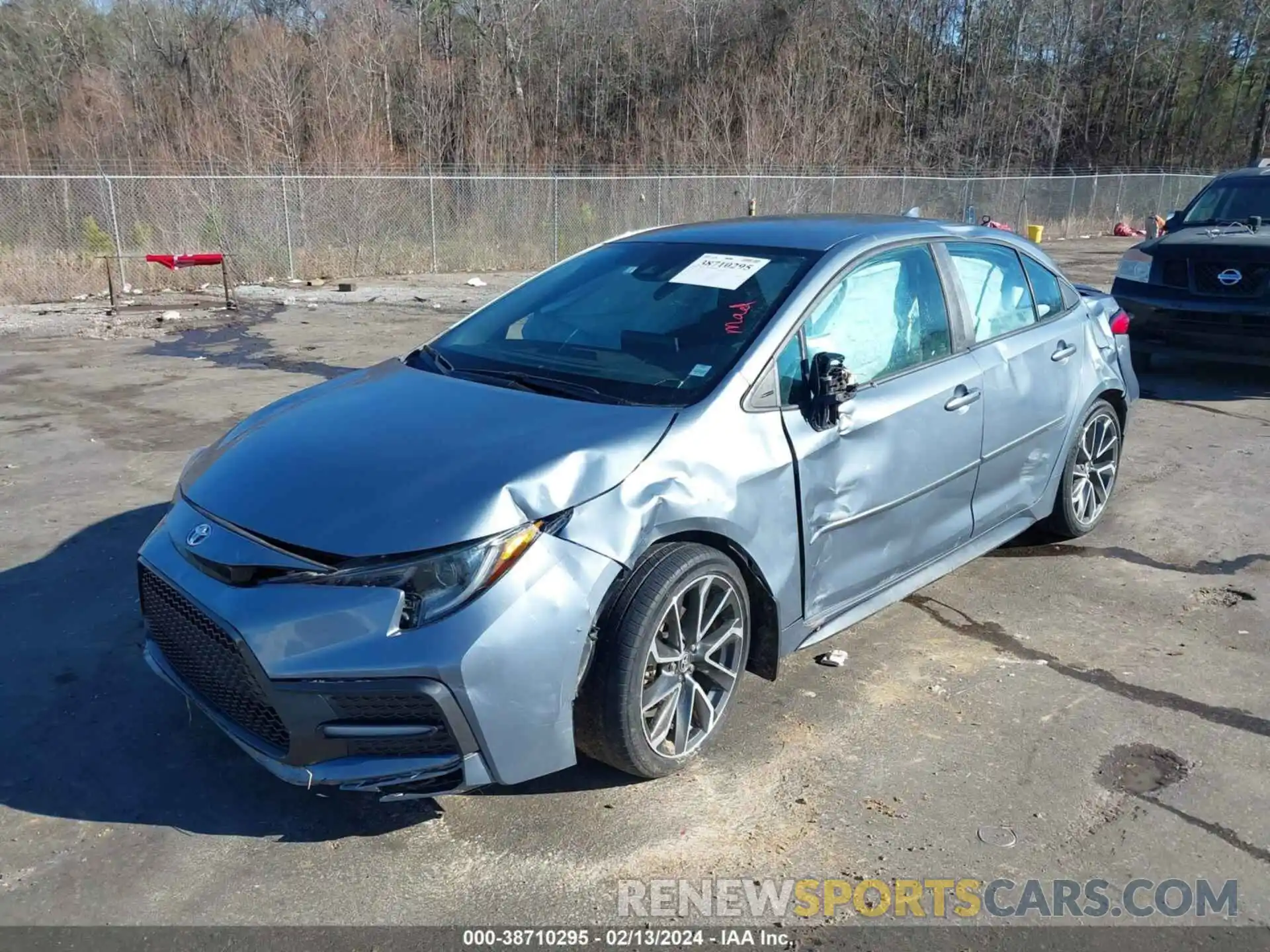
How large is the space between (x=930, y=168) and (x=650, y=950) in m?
37.6

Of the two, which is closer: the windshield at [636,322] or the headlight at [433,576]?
the headlight at [433,576]

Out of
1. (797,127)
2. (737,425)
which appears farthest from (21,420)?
(797,127)

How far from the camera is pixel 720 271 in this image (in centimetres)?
411

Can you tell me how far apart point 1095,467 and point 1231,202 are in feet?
20.1

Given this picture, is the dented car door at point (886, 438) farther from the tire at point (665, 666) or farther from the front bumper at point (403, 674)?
the front bumper at point (403, 674)

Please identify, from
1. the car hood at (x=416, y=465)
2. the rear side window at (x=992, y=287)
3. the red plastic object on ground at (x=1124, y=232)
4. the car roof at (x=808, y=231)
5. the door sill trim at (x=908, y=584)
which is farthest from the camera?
the red plastic object on ground at (x=1124, y=232)

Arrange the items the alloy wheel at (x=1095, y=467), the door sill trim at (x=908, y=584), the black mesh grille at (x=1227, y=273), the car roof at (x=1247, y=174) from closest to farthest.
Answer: the door sill trim at (x=908, y=584) < the alloy wheel at (x=1095, y=467) < the black mesh grille at (x=1227, y=273) < the car roof at (x=1247, y=174)

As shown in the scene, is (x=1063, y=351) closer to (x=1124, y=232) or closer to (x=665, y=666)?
(x=665, y=666)

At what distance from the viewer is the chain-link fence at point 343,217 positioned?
17.0m

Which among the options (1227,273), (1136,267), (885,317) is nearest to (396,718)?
(885,317)

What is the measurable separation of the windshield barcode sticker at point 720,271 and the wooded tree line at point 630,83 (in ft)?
69.8

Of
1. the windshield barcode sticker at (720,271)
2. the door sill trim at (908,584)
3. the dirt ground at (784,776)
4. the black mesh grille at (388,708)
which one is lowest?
the dirt ground at (784,776)

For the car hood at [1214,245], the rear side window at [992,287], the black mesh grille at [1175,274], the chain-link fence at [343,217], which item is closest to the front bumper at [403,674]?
the rear side window at [992,287]

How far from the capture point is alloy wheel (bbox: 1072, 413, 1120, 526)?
5.40 m
